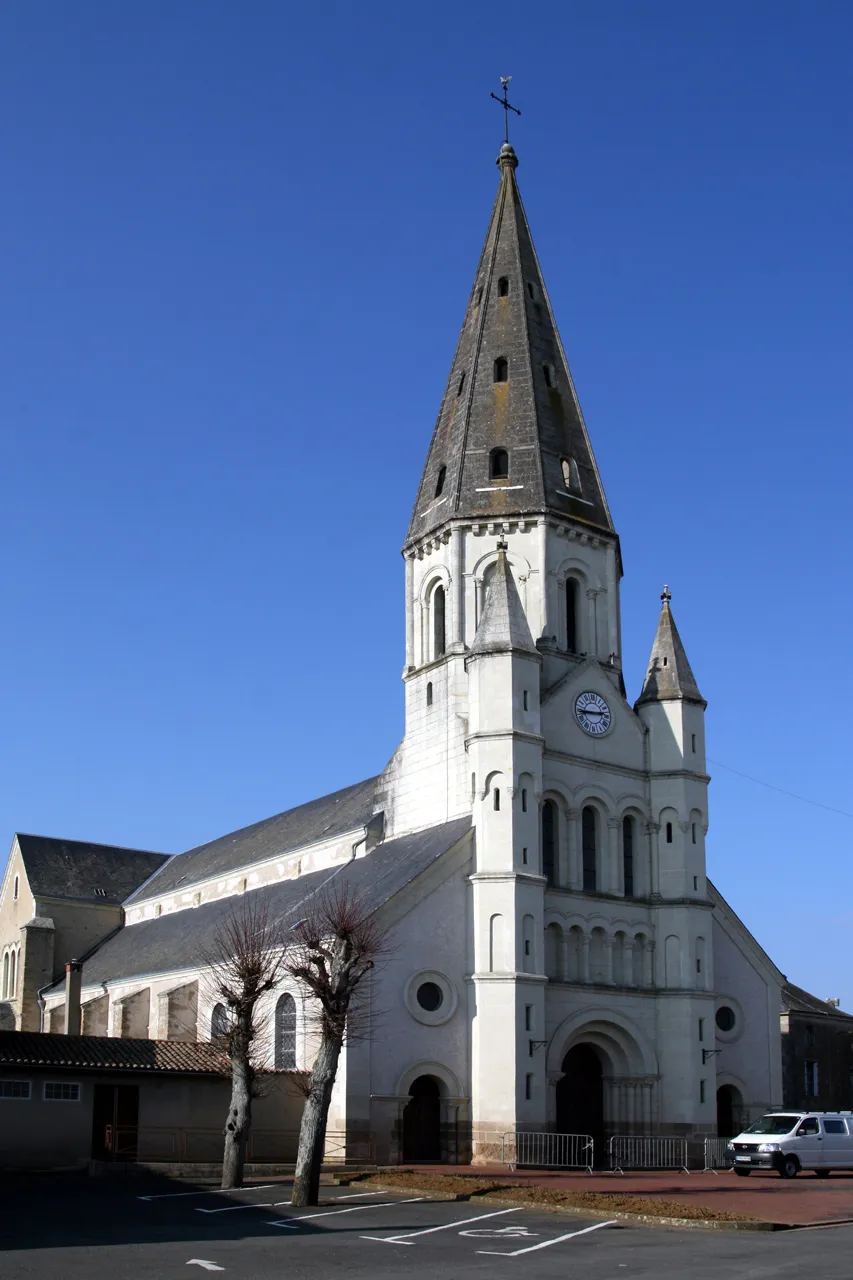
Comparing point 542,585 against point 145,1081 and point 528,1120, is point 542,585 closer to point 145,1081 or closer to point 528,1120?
point 528,1120

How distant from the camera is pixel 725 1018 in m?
45.5

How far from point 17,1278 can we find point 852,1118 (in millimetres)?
24133

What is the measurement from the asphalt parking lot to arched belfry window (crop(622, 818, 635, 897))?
697 inches

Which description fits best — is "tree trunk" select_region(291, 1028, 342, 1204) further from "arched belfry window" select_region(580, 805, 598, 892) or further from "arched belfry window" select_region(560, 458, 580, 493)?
"arched belfry window" select_region(560, 458, 580, 493)

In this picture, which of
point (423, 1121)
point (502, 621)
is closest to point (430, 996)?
point (423, 1121)

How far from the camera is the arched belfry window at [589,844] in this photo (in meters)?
43.0

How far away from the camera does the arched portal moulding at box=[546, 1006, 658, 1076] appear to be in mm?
40938

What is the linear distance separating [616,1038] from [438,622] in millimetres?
14518

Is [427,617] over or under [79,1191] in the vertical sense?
over

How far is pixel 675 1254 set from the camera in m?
19.5

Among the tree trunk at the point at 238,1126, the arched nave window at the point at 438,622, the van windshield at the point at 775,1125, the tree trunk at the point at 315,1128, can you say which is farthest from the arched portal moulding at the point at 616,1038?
the tree trunk at the point at 315,1128

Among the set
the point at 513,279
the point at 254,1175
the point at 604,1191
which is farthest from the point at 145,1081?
the point at 513,279

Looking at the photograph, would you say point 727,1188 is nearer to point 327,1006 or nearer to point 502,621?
point 327,1006

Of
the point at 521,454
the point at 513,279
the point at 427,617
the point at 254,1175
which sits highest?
the point at 513,279
